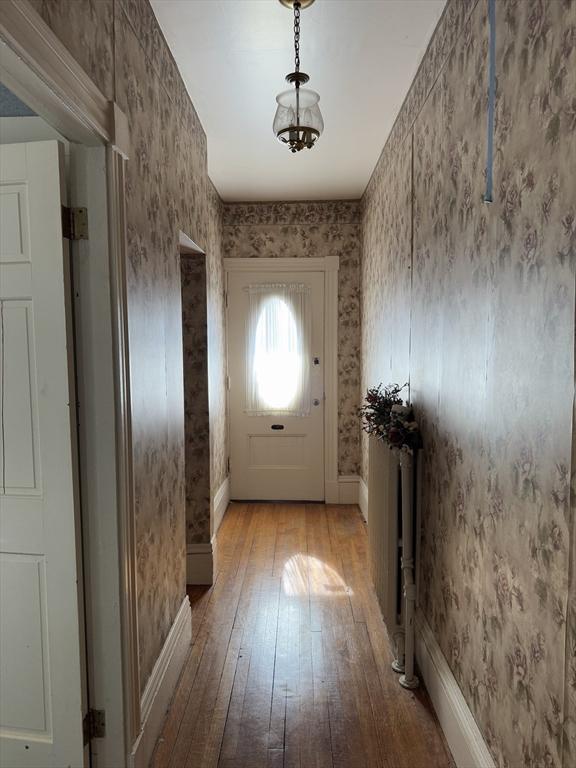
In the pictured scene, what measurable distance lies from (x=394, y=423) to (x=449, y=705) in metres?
1.08

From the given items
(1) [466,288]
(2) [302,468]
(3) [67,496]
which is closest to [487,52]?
(1) [466,288]

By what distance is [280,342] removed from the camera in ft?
15.4

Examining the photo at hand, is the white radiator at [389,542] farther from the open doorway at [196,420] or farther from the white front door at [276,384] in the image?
the white front door at [276,384]

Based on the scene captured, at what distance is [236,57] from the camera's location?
225 cm

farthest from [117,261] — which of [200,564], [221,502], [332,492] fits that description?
[332,492]

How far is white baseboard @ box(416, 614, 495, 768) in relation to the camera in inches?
62.4

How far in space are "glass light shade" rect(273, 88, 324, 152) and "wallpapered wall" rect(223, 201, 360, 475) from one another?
2687 mm

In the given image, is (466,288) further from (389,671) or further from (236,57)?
(389,671)

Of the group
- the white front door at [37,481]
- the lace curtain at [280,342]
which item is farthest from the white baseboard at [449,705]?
the lace curtain at [280,342]

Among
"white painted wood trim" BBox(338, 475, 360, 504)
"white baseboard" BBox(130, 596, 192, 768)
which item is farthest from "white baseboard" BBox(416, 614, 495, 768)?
"white painted wood trim" BBox(338, 475, 360, 504)

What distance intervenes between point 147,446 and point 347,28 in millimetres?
1828

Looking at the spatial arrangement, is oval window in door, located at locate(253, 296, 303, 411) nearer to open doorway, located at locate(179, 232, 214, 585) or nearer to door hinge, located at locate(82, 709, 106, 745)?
open doorway, located at locate(179, 232, 214, 585)

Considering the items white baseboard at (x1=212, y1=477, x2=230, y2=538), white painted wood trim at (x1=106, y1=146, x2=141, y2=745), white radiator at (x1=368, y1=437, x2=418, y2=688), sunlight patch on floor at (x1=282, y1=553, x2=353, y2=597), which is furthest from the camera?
white baseboard at (x1=212, y1=477, x2=230, y2=538)

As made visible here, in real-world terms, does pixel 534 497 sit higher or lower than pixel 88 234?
lower
